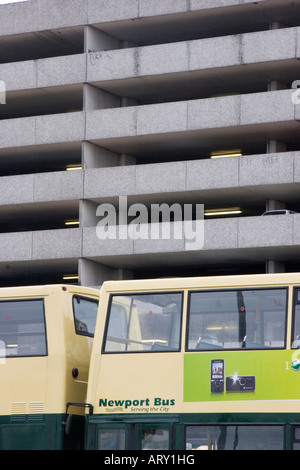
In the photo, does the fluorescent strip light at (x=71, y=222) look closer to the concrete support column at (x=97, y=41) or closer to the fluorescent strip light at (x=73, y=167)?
the fluorescent strip light at (x=73, y=167)

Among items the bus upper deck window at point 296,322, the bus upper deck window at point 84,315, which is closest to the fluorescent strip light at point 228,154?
the bus upper deck window at point 84,315

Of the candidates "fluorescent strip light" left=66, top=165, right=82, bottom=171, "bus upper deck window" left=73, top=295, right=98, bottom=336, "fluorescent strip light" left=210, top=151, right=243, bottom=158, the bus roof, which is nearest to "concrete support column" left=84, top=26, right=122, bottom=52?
"fluorescent strip light" left=66, top=165, right=82, bottom=171

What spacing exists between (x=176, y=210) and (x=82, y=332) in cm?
3078

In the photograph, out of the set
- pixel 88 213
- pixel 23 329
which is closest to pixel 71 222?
pixel 88 213

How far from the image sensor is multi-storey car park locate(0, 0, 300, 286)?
4362 cm

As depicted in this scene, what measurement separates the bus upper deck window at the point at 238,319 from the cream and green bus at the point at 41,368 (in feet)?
7.11

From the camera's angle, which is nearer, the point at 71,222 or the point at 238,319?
the point at 238,319

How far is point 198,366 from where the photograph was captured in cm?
1398

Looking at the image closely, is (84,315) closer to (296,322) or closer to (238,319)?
(238,319)

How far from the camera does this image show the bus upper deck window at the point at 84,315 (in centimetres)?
1570

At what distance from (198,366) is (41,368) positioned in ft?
8.60

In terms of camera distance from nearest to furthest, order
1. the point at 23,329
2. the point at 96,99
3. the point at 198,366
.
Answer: the point at 198,366
the point at 23,329
the point at 96,99

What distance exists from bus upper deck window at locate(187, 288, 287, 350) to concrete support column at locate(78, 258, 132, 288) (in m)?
31.5

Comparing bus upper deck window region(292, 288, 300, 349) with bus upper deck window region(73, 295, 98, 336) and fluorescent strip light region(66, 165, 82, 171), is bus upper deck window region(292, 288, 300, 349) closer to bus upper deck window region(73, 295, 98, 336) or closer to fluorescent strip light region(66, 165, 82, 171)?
bus upper deck window region(73, 295, 98, 336)
